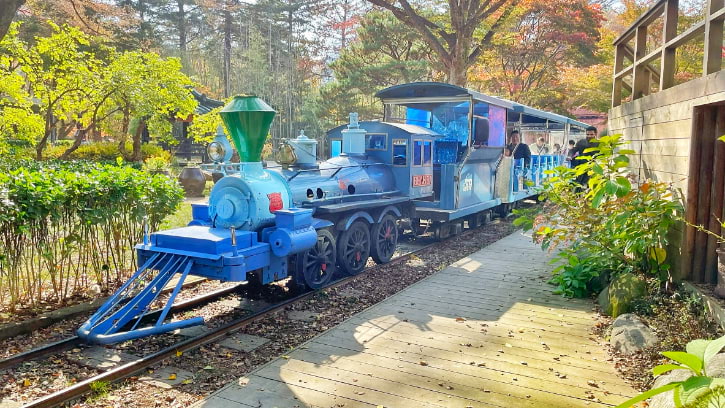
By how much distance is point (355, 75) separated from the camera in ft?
77.0

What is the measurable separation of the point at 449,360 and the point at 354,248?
11.1 ft

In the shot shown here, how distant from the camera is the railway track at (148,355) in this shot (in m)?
3.93

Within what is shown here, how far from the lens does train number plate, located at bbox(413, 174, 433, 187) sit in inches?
365

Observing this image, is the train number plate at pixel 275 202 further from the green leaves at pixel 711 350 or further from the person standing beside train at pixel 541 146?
the person standing beside train at pixel 541 146

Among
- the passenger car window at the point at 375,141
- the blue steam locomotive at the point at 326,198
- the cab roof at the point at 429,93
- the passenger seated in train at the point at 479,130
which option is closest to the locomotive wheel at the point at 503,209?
the blue steam locomotive at the point at 326,198

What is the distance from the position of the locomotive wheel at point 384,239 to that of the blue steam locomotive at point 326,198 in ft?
0.07

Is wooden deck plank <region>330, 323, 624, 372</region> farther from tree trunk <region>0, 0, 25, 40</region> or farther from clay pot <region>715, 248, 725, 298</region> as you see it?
tree trunk <region>0, 0, 25, 40</region>

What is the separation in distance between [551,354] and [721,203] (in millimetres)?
2168

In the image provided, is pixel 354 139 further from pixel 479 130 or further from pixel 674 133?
pixel 674 133

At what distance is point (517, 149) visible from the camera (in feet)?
44.8

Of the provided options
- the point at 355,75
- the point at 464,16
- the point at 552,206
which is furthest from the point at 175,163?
the point at 552,206

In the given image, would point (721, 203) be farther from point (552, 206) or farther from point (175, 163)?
point (175, 163)

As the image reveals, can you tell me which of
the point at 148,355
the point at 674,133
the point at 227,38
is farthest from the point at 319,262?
the point at 227,38

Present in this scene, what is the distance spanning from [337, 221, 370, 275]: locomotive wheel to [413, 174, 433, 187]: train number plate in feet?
5.23
